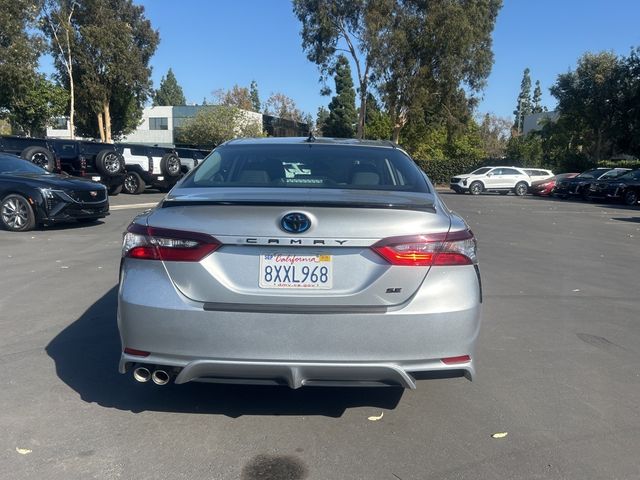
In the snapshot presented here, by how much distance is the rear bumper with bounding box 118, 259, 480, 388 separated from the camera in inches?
125

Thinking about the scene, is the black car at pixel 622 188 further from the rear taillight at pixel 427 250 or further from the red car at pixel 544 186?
the rear taillight at pixel 427 250

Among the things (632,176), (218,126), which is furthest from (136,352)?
(218,126)

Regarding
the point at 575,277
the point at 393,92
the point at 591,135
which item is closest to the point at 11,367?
the point at 575,277

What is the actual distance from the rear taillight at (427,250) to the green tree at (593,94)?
130 ft

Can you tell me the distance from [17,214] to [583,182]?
25636 millimetres

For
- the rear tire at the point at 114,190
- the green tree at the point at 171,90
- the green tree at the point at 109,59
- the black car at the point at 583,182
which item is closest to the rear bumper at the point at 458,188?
the black car at the point at 583,182

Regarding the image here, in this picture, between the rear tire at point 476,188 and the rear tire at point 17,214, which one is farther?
the rear tire at point 476,188

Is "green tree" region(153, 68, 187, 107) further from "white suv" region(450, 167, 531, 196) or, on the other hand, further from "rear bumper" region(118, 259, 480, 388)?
"rear bumper" region(118, 259, 480, 388)

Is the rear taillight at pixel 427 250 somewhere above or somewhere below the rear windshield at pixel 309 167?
below

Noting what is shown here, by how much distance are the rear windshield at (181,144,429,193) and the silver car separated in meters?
0.83

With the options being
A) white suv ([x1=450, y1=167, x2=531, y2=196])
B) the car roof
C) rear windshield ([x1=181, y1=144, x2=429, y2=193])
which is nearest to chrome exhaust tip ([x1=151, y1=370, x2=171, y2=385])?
rear windshield ([x1=181, y1=144, x2=429, y2=193])

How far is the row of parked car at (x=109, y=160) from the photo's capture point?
1795 centimetres

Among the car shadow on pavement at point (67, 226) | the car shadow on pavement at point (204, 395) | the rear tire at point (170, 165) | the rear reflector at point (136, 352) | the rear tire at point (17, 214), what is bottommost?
the car shadow on pavement at point (67, 226)

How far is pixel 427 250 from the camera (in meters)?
3.24
